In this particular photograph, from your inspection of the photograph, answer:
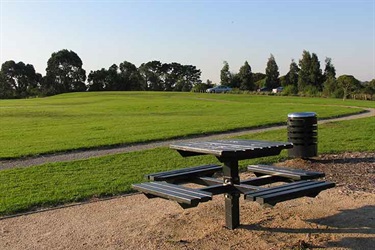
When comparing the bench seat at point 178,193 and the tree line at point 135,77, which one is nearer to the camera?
the bench seat at point 178,193

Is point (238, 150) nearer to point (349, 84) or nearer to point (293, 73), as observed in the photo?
point (349, 84)

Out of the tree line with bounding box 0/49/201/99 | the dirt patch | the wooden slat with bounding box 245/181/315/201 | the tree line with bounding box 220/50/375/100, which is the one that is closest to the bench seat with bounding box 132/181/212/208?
the wooden slat with bounding box 245/181/315/201

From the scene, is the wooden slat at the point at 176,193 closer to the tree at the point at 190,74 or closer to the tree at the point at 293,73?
the tree at the point at 293,73

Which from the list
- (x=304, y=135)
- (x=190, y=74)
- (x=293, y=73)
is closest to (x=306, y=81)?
(x=293, y=73)

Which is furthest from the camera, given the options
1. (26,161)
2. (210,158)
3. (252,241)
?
(26,161)

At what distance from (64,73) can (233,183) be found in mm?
89059

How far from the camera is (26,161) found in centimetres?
1041

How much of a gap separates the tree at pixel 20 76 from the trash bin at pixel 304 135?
277ft

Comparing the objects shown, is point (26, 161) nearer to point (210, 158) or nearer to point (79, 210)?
point (210, 158)

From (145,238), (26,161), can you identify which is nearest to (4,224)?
(145,238)

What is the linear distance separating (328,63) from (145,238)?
63195 mm

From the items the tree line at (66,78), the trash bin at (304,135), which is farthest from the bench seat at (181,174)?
the tree line at (66,78)

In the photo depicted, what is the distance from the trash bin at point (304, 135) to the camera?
347 inches

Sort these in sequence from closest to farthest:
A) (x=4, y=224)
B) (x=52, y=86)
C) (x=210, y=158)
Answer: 1. (x=4, y=224)
2. (x=210, y=158)
3. (x=52, y=86)
